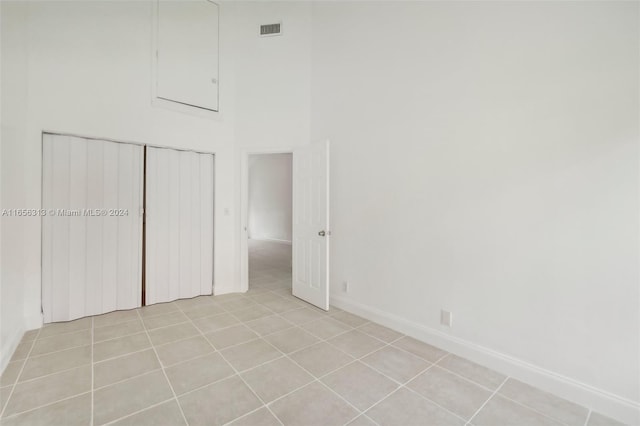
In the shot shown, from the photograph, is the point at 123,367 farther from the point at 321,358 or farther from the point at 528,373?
the point at 528,373

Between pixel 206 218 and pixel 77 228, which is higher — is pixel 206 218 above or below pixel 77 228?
above

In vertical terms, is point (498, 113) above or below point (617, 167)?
above

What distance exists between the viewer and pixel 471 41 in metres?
2.40

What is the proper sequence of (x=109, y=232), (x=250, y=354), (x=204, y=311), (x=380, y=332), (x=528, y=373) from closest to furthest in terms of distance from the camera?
1. (x=528, y=373)
2. (x=250, y=354)
3. (x=380, y=332)
4. (x=109, y=232)
5. (x=204, y=311)

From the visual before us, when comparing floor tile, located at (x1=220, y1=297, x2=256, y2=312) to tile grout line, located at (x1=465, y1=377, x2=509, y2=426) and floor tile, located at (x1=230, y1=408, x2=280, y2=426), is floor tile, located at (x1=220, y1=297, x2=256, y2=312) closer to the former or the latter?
floor tile, located at (x1=230, y1=408, x2=280, y2=426)

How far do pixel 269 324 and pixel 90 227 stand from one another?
7.69ft

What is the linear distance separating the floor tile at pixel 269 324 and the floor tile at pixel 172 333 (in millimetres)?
581

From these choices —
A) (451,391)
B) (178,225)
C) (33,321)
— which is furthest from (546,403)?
(33,321)

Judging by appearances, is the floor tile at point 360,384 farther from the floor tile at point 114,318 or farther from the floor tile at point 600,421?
the floor tile at point 114,318

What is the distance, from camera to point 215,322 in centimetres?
314

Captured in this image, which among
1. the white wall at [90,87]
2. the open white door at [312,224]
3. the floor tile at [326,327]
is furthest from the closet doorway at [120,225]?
the floor tile at [326,327]

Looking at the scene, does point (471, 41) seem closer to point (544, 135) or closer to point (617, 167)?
point (544, 135)

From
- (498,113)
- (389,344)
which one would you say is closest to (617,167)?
(498,113)

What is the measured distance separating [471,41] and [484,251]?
1.81 meters
